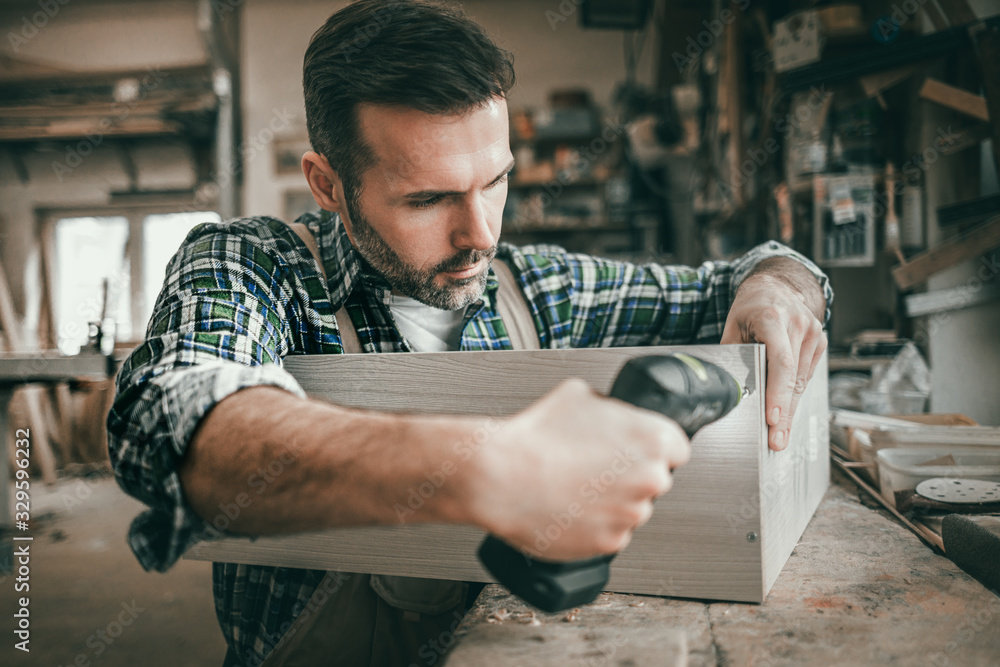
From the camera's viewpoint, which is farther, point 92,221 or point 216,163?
point 92,221

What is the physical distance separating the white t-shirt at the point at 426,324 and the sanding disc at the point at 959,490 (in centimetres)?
76

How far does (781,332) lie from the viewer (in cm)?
77

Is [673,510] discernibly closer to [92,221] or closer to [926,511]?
[926,511]

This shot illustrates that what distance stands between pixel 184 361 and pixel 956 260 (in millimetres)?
1634

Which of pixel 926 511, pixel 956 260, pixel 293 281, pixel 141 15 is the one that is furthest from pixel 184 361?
pixel 141 15

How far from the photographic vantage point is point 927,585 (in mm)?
676

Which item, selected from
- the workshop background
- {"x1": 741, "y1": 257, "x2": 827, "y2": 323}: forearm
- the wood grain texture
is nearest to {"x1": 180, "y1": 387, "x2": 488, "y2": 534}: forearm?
the wood grain texture

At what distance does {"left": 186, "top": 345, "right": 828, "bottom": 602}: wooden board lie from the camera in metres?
0.62

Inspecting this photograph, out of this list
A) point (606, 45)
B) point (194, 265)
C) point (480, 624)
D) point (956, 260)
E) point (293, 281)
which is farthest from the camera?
point (606, 45)
